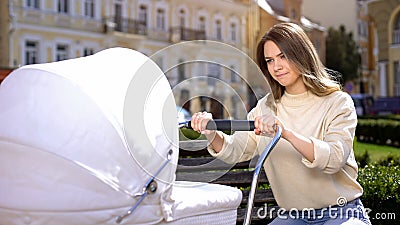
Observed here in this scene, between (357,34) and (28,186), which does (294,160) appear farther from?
(357,34)

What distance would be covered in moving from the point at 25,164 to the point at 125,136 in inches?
14.3

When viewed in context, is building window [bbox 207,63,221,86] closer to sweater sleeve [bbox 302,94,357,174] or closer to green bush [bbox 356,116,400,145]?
sweater sleeve [bbox 302,94,357,174]

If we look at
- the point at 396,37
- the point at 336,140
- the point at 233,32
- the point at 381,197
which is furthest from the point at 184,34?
the point at 336,140

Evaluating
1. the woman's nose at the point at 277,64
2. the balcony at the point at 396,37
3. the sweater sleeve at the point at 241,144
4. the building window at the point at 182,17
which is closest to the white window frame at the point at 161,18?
the building window at the point at 182,17

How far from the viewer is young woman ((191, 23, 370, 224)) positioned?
2.82 meters

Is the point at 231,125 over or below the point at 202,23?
over

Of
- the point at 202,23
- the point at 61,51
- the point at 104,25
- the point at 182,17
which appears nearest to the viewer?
the point at 61,51

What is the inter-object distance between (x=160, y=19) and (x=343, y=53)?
16.0 meters

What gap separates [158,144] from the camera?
2396mm

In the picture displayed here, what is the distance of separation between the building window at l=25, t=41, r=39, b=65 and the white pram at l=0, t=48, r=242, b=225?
2573cm

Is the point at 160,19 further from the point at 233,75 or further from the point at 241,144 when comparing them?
the point at 233,75

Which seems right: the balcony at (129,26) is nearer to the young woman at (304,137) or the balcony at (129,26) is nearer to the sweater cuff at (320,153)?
the young woman at (304,137)

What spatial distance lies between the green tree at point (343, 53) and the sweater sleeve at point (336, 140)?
139ft

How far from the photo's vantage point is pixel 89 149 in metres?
2.18
